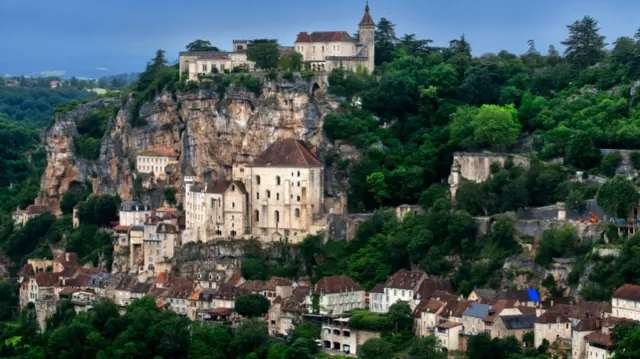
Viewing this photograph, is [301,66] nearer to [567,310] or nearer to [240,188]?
[240,188]

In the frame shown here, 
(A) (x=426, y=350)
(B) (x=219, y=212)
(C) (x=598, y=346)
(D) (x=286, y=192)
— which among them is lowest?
(A) (x=426, y=350)

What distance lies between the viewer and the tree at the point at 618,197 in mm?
73562

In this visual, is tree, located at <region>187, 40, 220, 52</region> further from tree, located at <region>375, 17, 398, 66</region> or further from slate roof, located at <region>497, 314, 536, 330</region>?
slate roof, located at <region>497, 314, 536, 330</region>

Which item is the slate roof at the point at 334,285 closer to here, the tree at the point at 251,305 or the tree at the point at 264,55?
the tree at the point at 251,305

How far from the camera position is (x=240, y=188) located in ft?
283

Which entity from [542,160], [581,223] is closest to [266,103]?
[542,160]

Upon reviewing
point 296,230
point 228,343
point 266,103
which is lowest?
point 228,343

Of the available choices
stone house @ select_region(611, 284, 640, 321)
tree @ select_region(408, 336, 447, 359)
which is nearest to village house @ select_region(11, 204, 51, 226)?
tree @ select_region(408, 336, 447, 359)

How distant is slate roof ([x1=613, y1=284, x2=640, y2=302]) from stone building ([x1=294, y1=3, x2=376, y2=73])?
3189 cm

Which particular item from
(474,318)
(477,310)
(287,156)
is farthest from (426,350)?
(287,156)

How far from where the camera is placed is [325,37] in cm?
9625

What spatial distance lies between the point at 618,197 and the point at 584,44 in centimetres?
2891

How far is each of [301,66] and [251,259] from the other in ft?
52.5

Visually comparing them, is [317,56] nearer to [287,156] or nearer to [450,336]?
[287,156]
